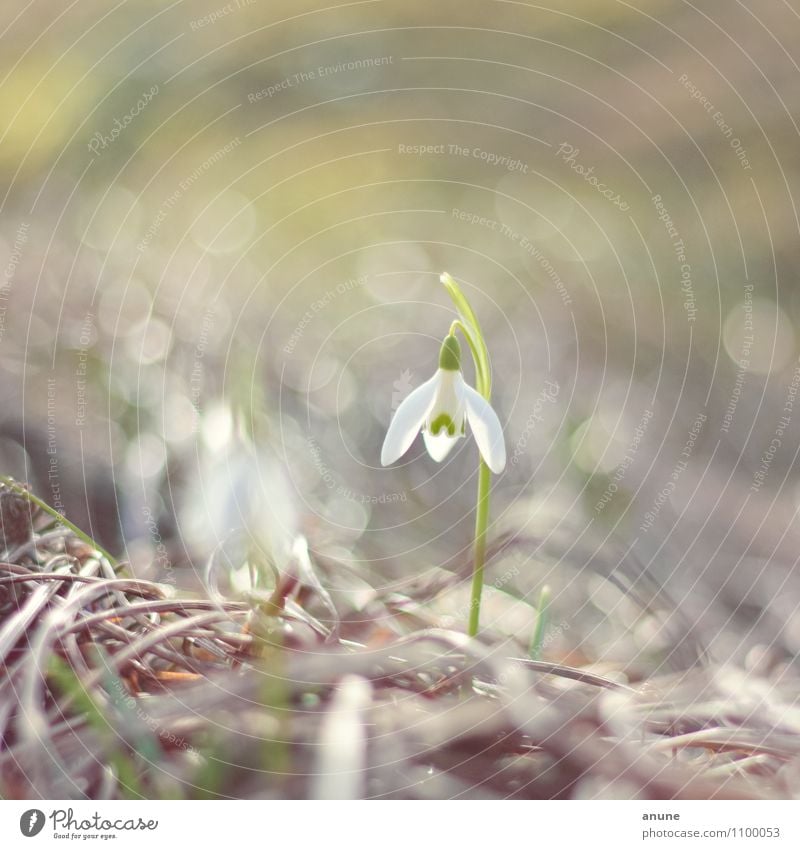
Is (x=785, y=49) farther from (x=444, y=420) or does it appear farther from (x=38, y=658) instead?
(x=38, y=658)

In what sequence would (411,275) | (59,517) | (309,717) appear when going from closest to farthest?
(309,717) → (59,517) → (411,275)

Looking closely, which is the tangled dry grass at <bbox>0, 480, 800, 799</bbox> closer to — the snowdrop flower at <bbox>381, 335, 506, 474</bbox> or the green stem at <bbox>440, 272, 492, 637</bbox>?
the green stem at <bbox>440, 272, 492, 637</bbox>

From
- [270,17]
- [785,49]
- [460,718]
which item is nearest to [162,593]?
[460,718]

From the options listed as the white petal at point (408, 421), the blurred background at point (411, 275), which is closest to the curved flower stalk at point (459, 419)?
the white petal at point (408, 421)

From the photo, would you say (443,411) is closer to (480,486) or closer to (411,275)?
(480,486)

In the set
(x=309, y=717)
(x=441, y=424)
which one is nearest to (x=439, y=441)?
(x=441, y=424)

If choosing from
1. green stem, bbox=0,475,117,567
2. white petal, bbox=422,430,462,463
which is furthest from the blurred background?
white petal, bbox=422,430,462,463

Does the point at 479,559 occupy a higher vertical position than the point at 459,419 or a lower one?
lower

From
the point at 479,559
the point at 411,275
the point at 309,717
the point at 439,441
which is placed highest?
the point at 411,275
